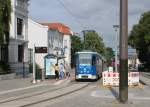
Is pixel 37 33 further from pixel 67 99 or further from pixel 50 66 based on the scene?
pixel 67 99

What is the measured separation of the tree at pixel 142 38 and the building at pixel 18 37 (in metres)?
48.3

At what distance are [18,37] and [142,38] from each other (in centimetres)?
5706

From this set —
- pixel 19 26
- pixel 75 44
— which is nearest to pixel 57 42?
pixel 75 44

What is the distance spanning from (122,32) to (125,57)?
3.76ft

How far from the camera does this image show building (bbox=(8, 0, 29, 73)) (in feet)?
182

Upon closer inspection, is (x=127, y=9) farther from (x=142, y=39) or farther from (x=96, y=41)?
(x=96, y=41)

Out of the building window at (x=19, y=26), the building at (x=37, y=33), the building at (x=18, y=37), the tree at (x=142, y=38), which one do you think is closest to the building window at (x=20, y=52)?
the building at (x=18, y=37)

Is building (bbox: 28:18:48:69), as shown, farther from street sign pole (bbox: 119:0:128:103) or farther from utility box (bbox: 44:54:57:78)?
street sign pole (bbox: 119:0:128:103)

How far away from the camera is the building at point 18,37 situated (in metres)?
55.6

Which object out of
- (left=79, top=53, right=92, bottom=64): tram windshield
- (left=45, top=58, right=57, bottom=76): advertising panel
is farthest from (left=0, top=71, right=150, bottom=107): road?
(left=45, top=58, right=57, bottom=76): advertising panel

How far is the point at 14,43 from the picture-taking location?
184 ft

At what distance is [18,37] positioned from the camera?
5778 cm

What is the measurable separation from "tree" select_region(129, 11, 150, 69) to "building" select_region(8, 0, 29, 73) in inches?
1901

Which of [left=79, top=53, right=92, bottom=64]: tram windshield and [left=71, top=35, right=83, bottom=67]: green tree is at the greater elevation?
[left=71, top=35, right=83, bottom=67]: green tree
